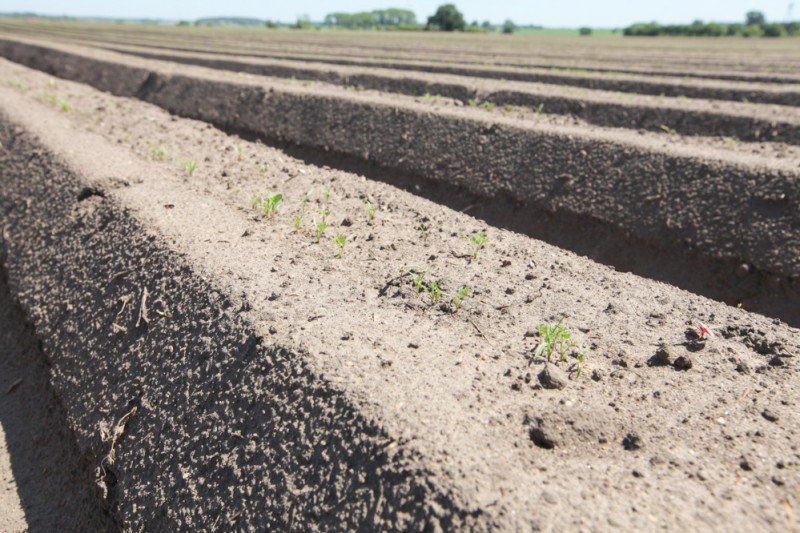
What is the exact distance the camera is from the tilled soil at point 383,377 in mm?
1901

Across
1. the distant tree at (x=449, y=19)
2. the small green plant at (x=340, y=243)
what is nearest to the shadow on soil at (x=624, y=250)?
the small green plant at (x=340, y=243)

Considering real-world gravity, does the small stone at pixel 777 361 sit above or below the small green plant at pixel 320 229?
below

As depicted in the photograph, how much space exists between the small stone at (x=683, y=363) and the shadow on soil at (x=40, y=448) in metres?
2.42

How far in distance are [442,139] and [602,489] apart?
486 cm

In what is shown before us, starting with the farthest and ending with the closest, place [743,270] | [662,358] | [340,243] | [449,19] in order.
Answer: [449,19]
[743,270]
[340,243]
[662,358]

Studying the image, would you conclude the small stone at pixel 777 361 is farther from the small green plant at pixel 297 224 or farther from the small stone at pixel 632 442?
the small green plant at pixel 297 224

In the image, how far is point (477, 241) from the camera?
3.75m

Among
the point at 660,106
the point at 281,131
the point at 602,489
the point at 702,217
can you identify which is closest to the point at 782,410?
the point at 602,489

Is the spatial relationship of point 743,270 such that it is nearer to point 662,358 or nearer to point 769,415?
point 662,358

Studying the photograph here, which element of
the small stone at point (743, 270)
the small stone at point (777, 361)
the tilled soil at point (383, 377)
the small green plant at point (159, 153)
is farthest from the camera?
the small green plant at point (159, 153)

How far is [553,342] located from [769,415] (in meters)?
0.81

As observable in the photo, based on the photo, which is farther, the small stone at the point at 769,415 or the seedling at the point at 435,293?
the seedling at the point at 435,293

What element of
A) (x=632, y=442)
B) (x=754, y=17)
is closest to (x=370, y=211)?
(x=632, y=442)

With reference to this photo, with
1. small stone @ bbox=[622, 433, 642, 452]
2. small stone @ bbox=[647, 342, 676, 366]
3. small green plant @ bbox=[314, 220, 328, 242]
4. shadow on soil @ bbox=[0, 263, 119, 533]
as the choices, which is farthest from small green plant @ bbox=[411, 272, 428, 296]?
shadow on soil @ bbox=[0, 263, 119, 533]
